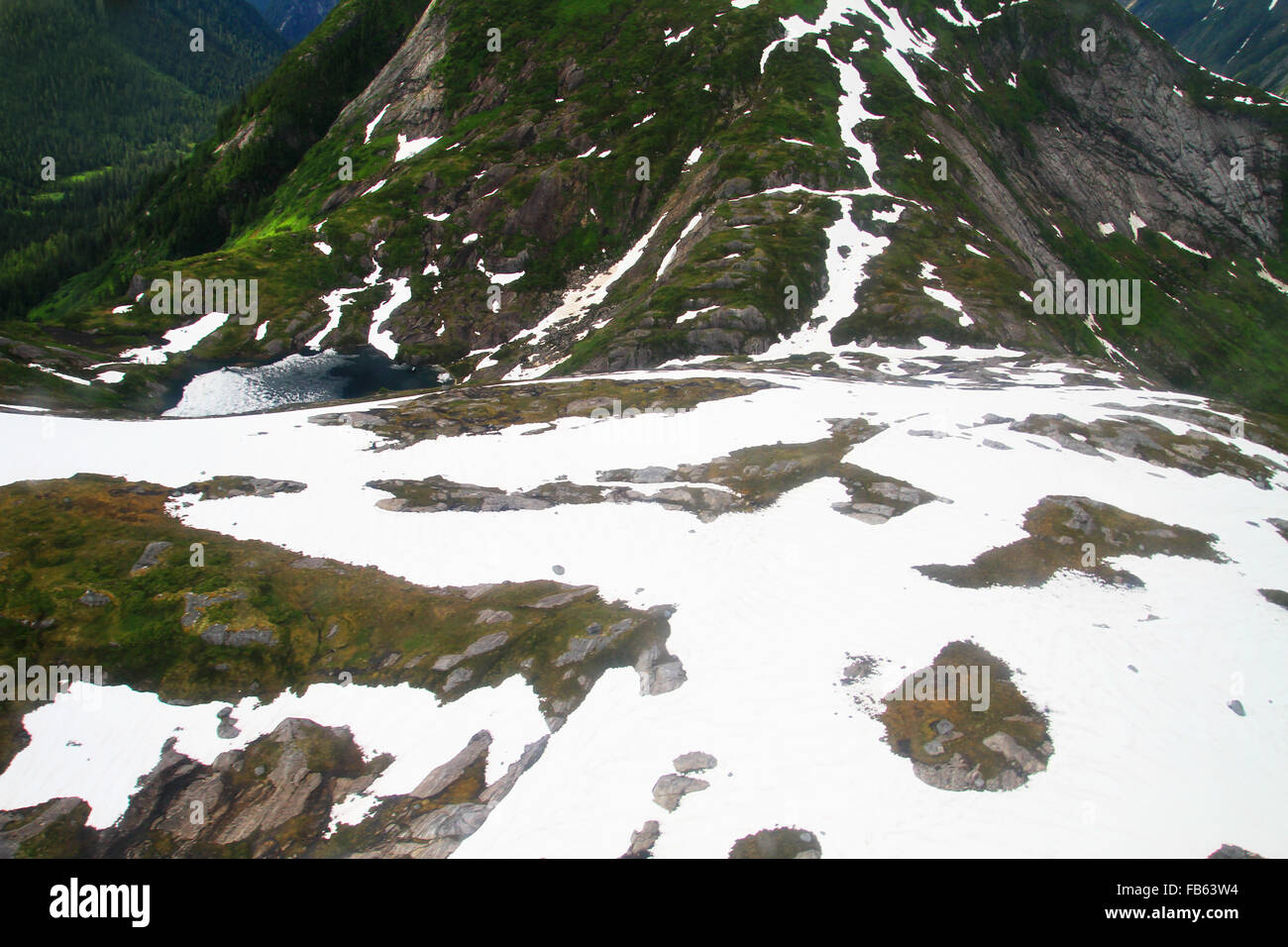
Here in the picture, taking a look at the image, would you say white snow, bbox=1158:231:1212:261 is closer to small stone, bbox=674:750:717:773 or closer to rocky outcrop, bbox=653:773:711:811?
small stone, bbox=674:750:717:773

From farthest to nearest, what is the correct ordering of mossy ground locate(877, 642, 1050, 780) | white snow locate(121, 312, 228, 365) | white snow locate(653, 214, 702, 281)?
1. white snow locate(653, 214, 702, 281)
2. white snow locate(121, 312, 228, 365)
3. mossy ground locate(877, 642, 1050, 780)

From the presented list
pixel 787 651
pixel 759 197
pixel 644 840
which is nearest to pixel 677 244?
pixel 759 197

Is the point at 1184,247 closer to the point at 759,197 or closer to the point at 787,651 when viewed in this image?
the point at 759,197

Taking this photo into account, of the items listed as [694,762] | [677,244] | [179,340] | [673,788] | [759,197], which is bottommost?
[673,788]

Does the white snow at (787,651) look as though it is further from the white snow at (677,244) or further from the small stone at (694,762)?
the white snow at (677,244)

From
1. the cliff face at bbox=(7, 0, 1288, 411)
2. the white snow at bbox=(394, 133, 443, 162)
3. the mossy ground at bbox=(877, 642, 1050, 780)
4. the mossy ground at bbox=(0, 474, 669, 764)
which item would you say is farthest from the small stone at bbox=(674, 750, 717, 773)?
the white snow at bbox=(394, 133, 443, 162)

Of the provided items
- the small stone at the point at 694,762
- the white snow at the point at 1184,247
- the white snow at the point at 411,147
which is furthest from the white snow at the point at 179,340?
the white snow at the point at 1184,247

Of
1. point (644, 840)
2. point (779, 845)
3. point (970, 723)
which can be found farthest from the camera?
point (970, 723)

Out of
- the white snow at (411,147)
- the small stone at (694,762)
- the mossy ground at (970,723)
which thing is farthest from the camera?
the white snow at (411,147)

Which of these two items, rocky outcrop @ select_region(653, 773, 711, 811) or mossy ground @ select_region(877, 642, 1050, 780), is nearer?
rocky outcrop @ select_region(653, 773, 711, 811)

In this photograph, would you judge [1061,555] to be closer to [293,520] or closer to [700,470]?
[700,470]
